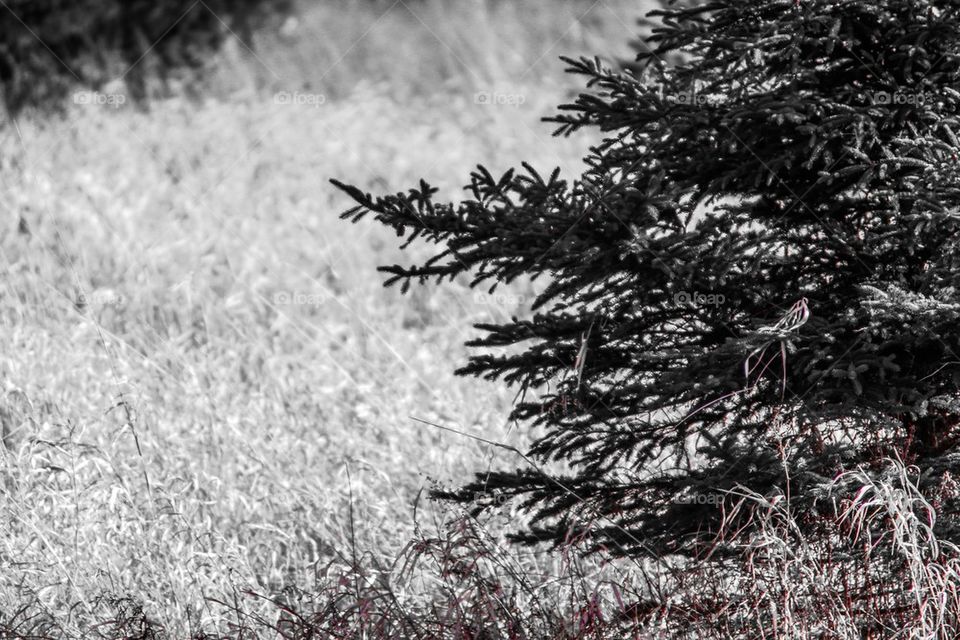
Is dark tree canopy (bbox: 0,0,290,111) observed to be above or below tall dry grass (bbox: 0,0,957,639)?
above

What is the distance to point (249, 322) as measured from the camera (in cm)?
Answer: 666

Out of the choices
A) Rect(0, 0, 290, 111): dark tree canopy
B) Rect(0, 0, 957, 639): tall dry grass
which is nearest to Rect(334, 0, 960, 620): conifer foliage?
Rect(0, 0, 957, 639): tall dry grass

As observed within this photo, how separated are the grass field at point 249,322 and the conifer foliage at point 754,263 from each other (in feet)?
1.73

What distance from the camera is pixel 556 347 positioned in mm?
3293

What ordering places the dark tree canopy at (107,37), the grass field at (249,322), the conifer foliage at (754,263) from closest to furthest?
the conifer foliage at (754,263), the grass field at (249,322), the dark tree canopy at (107,37)

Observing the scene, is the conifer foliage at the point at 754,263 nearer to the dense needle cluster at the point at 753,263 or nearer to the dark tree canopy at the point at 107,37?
the dense needle cluster at the point at 753,263

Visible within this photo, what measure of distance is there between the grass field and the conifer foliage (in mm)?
528

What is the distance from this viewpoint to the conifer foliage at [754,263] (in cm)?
298

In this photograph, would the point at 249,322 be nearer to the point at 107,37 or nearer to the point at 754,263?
the point at 754,263

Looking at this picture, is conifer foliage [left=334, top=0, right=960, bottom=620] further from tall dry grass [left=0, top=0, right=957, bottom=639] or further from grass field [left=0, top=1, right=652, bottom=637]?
grass field [left=0, top=1, right=652, bottom=637]

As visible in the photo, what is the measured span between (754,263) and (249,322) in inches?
168

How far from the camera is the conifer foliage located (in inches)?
117

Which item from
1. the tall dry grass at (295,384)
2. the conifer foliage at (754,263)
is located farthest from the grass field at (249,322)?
the conifer foliage at (754,263)

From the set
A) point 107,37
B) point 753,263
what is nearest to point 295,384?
point 753,263
